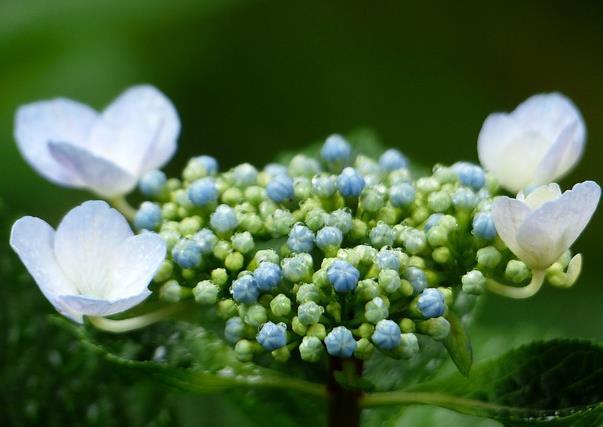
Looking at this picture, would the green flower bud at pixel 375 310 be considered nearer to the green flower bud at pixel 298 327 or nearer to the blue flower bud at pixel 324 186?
the green flower bud at pixel 298 327

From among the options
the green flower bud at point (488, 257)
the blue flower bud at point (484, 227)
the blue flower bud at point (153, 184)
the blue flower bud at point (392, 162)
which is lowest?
the green flower bud at point (488, 257)

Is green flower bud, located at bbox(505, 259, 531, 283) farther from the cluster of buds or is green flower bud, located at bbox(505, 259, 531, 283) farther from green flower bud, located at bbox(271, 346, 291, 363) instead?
green flower bud, located at bbox(271, 346, 291, 363)

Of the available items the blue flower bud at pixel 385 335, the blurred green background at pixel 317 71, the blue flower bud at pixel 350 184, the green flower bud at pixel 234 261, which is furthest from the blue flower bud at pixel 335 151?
the blurred green background at pixel 317 71

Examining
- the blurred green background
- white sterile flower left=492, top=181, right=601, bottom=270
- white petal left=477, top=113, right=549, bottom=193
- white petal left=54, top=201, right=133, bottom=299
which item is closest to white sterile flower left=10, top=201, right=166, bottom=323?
white petal left=54, top=201, right=133, bottom=299

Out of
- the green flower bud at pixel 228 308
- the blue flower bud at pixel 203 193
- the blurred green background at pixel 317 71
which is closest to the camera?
the green flower bud at pixel 228 308

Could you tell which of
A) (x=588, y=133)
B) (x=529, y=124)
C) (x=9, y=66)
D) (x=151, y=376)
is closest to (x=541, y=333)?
(x=529, y=124)
